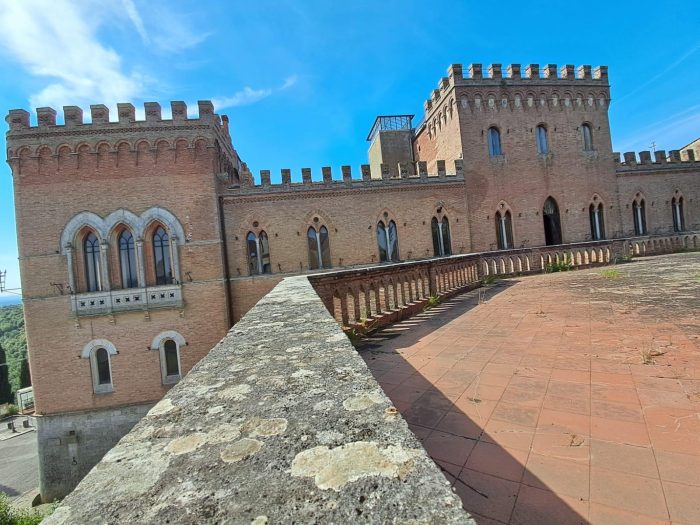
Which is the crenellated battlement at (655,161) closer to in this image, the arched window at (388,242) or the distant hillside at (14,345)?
the arched window at (388,242)

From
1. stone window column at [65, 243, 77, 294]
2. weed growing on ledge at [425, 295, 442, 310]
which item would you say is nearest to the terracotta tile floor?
weed growing on ledge at [425, 295, 442, 310]

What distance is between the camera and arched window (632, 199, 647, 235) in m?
18.8

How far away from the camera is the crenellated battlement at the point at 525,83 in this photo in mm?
17172

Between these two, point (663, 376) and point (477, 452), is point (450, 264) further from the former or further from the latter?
point (477, 452)

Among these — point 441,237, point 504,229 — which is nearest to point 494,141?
point 504,229

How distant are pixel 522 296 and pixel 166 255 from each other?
46.4 ft

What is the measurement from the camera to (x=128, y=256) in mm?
14414

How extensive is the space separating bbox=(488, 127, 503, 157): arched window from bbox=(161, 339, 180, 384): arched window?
59.6ft

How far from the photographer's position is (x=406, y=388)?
3.21 metres

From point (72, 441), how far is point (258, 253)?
397 inches

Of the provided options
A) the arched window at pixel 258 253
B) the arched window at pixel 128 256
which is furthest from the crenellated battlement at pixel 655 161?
the arched window at pixel 128 256

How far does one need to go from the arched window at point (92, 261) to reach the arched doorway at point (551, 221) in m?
21.9

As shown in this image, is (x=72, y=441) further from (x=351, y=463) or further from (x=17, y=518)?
(x=351, y=463)

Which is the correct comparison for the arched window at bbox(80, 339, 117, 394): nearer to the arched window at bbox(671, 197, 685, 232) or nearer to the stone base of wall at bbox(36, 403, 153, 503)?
the stone base of wall at bbox(36, 403, 153, 503)
